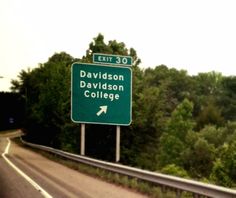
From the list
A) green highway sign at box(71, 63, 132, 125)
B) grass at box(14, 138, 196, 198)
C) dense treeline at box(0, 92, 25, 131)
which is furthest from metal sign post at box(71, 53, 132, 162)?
dense treeline at box(0, 92, 25, 131)

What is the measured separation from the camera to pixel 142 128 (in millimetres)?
41375

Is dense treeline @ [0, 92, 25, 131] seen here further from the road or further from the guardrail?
the guardrail

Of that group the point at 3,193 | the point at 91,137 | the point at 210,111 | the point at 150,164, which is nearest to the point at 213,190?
the point at 3,193

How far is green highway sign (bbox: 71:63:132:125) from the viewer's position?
24.9 meters

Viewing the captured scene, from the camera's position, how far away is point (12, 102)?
128 m

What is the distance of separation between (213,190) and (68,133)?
1543 inches

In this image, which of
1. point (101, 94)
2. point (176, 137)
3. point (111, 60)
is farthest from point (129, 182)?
point (176, 137)

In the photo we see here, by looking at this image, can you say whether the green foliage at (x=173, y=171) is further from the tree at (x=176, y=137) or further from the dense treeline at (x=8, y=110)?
the dense treeline at (x=8, y=110)

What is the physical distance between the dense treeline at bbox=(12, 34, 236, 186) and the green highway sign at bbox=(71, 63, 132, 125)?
1111 centimetres

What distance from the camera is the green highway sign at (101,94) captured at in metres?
24.9

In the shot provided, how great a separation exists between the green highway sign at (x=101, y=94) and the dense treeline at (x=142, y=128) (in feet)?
36.4

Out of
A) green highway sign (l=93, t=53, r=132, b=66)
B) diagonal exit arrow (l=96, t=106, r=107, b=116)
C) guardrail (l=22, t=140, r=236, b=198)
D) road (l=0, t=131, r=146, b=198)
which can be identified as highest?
green highway sign (l=93, t=53, r=132, b=66)

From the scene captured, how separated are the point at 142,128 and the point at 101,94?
1664 cm

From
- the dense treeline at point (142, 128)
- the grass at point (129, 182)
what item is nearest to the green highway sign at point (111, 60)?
the grass at point (129, 182)
